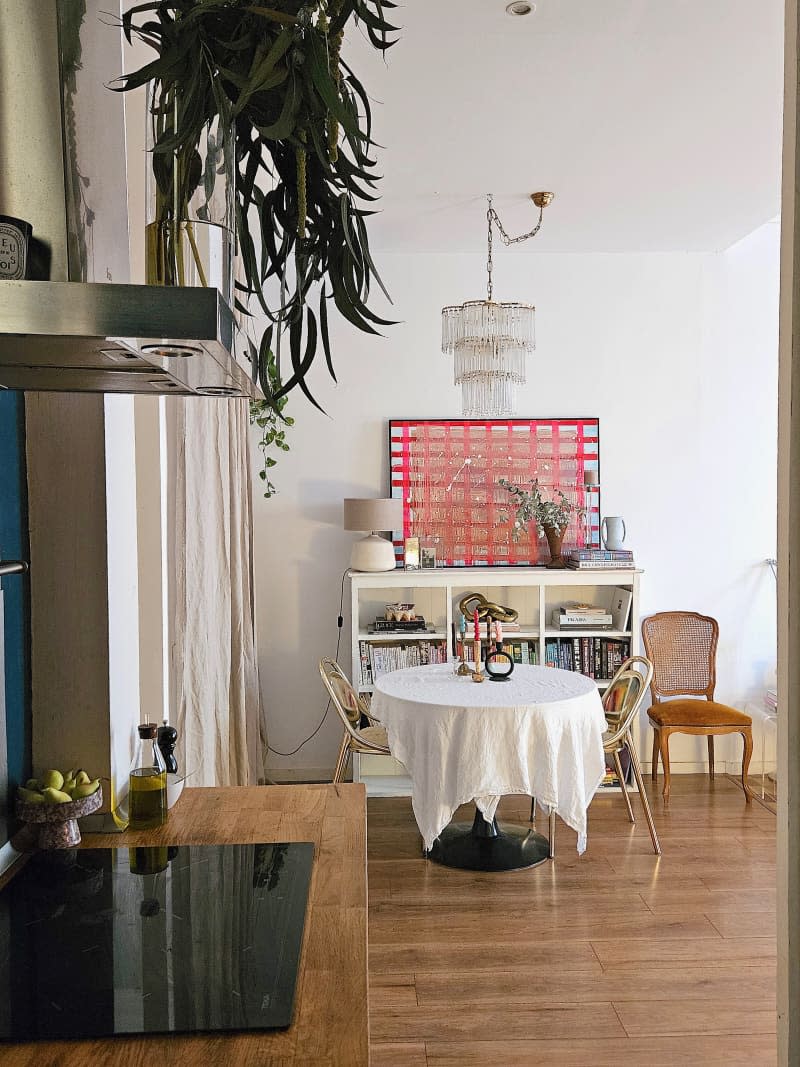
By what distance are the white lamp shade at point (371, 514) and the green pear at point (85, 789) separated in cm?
346

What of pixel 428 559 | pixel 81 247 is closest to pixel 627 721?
pixel 428 559

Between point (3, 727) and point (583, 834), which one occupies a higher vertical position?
point (3, 727)

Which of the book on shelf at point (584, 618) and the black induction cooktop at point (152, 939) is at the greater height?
the black induction cooktop at point (152, 939)

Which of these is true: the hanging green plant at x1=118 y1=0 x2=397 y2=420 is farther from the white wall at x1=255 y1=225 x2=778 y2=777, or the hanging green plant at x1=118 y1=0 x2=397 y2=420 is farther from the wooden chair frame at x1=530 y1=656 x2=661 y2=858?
the white wall at x1=255 y1=225 x2=778 y2=777

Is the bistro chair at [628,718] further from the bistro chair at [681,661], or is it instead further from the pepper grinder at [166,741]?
the pepper grinder at [166,741]

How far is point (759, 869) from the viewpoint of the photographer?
412cm

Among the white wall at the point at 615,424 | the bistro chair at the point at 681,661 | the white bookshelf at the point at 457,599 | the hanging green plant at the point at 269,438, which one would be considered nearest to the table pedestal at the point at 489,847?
the white bookshelf at the point at 457,599

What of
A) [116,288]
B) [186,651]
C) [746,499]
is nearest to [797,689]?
[116,288]

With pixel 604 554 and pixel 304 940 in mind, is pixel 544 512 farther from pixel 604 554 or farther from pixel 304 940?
pixel 304 940

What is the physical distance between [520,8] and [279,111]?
1937 millimetres

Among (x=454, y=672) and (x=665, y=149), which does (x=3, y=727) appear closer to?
(x=454, y=672)

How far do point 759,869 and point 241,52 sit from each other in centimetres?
403

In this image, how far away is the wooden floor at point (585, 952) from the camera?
278 centimetres

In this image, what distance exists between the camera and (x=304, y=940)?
131 centimetres
